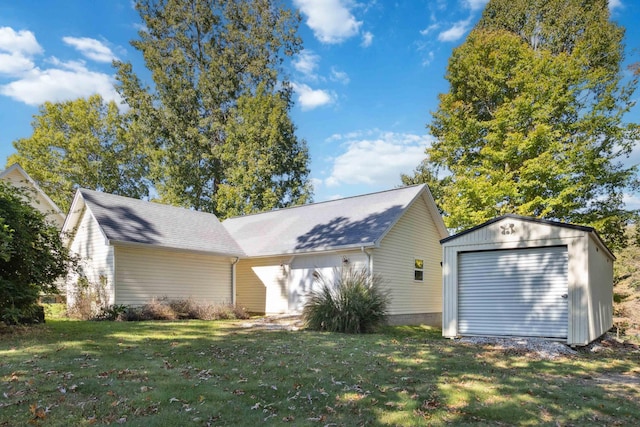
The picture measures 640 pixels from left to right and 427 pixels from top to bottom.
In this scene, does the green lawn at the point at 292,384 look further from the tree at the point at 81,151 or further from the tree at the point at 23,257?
the tree at the point at 81,151

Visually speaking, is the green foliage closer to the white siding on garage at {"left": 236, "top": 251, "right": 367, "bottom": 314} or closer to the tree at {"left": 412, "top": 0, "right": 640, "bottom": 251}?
the white siding on garage at {"left": 236, "top": 251, "right": 367, "bottom": 314}

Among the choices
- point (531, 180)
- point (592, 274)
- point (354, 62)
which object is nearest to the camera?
point (592, 274)

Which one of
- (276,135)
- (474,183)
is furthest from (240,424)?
(276,135)

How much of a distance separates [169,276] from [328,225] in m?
6.47

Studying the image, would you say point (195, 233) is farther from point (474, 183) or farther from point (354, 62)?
point (474, 183)

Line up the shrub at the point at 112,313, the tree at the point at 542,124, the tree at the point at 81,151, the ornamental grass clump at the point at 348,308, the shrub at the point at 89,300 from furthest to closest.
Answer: the tree at the point at 81,151 → the tree at the point at 542,124 → the shrub at the point at 89,300 → the shrub at the point at 112,313 → the ornamental grass clump at the point at 348,308

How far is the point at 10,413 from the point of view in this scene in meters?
4.11

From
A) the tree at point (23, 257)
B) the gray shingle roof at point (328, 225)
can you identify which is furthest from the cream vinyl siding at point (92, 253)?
the gray shingle roof at point (328, 225)

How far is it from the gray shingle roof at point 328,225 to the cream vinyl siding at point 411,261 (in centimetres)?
59

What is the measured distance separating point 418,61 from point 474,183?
6.40 metres

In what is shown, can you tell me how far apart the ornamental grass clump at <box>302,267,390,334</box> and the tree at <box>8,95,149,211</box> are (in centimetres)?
2587

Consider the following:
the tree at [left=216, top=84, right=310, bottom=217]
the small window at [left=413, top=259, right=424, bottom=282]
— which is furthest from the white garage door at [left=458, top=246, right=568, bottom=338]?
the tree at [left=216, top=84, right=310, bottom=217]

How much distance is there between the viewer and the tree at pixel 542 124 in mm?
18891

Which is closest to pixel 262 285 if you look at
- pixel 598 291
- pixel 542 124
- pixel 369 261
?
pixel 369 261
